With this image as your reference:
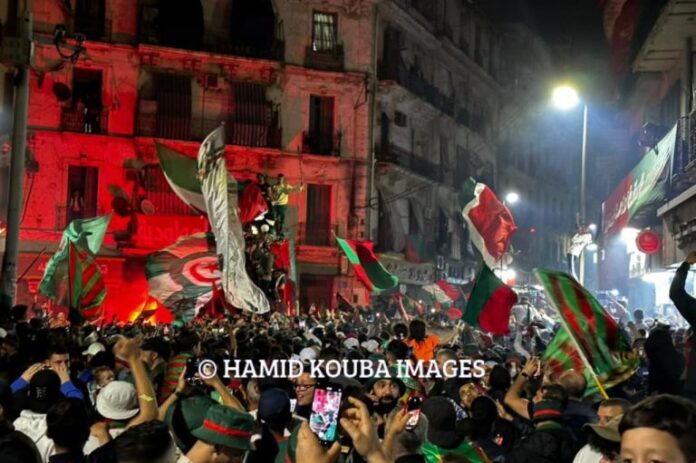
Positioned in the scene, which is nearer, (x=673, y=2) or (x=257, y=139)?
(x=673, y=2)

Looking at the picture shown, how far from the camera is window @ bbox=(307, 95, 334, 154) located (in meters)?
37.2

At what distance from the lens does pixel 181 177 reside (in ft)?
60.1

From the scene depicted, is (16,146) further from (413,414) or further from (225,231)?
(413,414)

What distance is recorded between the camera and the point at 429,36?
42.5m

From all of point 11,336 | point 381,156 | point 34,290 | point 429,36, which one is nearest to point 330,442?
point 11,336

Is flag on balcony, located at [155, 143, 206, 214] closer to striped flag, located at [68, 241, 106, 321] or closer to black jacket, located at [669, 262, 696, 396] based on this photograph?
striped flag, located at [68, 241, 106, 321]

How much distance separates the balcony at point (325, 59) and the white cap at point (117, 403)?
32561mm

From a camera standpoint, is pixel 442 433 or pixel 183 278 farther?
pixel 183 278

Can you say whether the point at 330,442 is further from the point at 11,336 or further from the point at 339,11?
the point at 339,11

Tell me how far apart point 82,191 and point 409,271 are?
1382cm

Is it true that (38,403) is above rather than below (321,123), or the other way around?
below

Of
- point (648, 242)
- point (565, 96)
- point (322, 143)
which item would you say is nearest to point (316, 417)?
point (565, 96)

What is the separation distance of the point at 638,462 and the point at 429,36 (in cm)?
4102

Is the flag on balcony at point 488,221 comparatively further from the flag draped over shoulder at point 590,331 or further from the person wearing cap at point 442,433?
the person wearing cap at point 442,433
